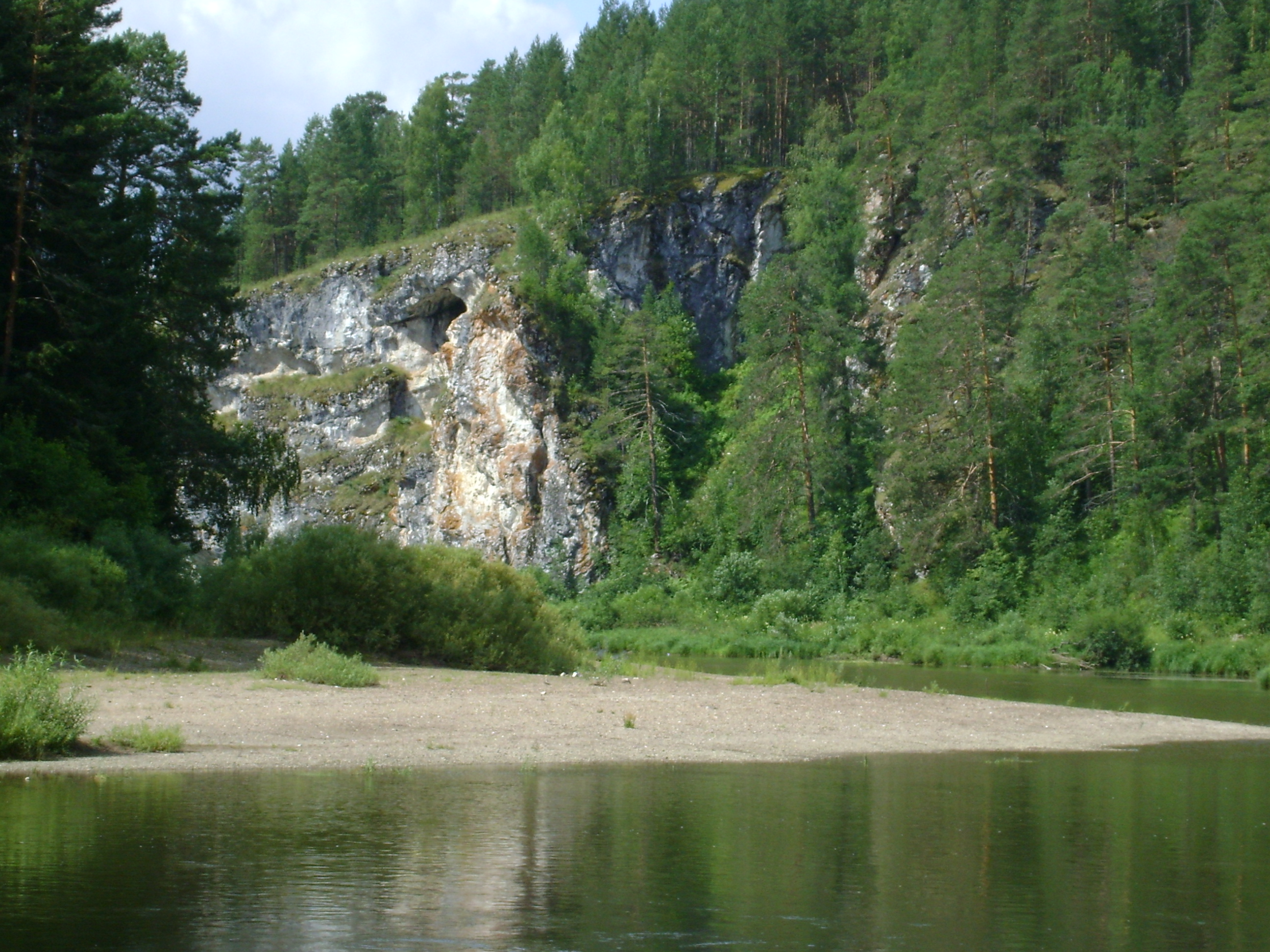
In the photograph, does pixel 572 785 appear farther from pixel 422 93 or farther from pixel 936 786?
pixel 422 93

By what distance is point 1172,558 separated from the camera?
1770 inches

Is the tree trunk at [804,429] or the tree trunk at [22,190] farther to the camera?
the tree trunk at [804,429]

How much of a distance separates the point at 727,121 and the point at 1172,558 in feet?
176

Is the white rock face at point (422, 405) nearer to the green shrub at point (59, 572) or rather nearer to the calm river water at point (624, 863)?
the green shrub at point (59, 572)

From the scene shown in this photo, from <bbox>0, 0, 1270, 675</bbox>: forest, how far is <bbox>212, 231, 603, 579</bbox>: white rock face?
94.2 inches

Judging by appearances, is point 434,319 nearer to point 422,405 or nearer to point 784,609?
point 422,405

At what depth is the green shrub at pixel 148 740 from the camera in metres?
15.2

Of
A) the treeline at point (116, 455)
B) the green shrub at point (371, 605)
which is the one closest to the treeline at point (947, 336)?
the green shrub at point (371, 605)

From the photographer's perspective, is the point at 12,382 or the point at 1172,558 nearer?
the point at 12,382

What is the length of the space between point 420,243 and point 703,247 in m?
19.4

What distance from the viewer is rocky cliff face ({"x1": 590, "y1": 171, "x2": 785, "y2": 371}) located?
3034 inches

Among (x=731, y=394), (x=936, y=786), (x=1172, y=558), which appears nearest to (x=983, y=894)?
(x=936, y=786)

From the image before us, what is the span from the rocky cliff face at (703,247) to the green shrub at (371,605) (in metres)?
48.6

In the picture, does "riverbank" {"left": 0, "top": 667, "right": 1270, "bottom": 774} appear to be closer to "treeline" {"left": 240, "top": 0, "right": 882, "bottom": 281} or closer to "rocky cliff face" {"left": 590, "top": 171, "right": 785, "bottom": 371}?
"rocky cliff face" {"left": 590, "top": 171, "right": 785, "bottom": 371}
